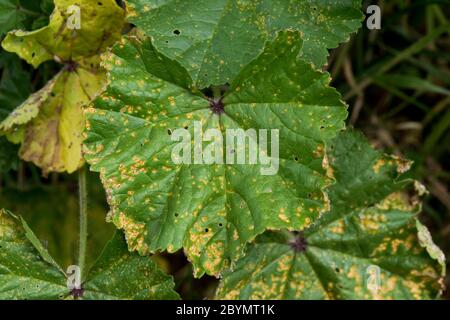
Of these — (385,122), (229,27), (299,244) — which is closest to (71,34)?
(229,27)

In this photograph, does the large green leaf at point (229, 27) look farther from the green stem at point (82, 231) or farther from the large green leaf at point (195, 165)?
the green stem at point (82, 231)

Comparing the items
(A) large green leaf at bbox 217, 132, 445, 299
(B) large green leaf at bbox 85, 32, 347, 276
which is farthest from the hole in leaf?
(B) large green leaf at bbox 85, 32, 347, 276

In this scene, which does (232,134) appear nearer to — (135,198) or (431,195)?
(135,198)

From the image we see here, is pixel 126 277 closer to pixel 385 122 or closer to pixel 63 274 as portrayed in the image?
pixel 63 274

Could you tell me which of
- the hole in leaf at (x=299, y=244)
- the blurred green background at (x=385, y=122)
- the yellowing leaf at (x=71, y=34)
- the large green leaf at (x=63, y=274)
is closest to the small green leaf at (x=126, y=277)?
the large green leaf at (x=63, y=274)

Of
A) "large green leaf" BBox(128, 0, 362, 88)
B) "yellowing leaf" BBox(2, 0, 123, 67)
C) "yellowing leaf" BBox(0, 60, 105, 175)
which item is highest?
"large green leaf" BBox(128, 0, 362, 88)

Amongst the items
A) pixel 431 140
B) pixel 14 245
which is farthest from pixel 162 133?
pixel 431 140

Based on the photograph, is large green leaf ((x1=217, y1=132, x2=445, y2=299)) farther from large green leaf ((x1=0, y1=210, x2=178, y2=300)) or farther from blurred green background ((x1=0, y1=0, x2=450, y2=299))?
blurred green background ((x1=0, y1=0, x2=450, y2=299))
